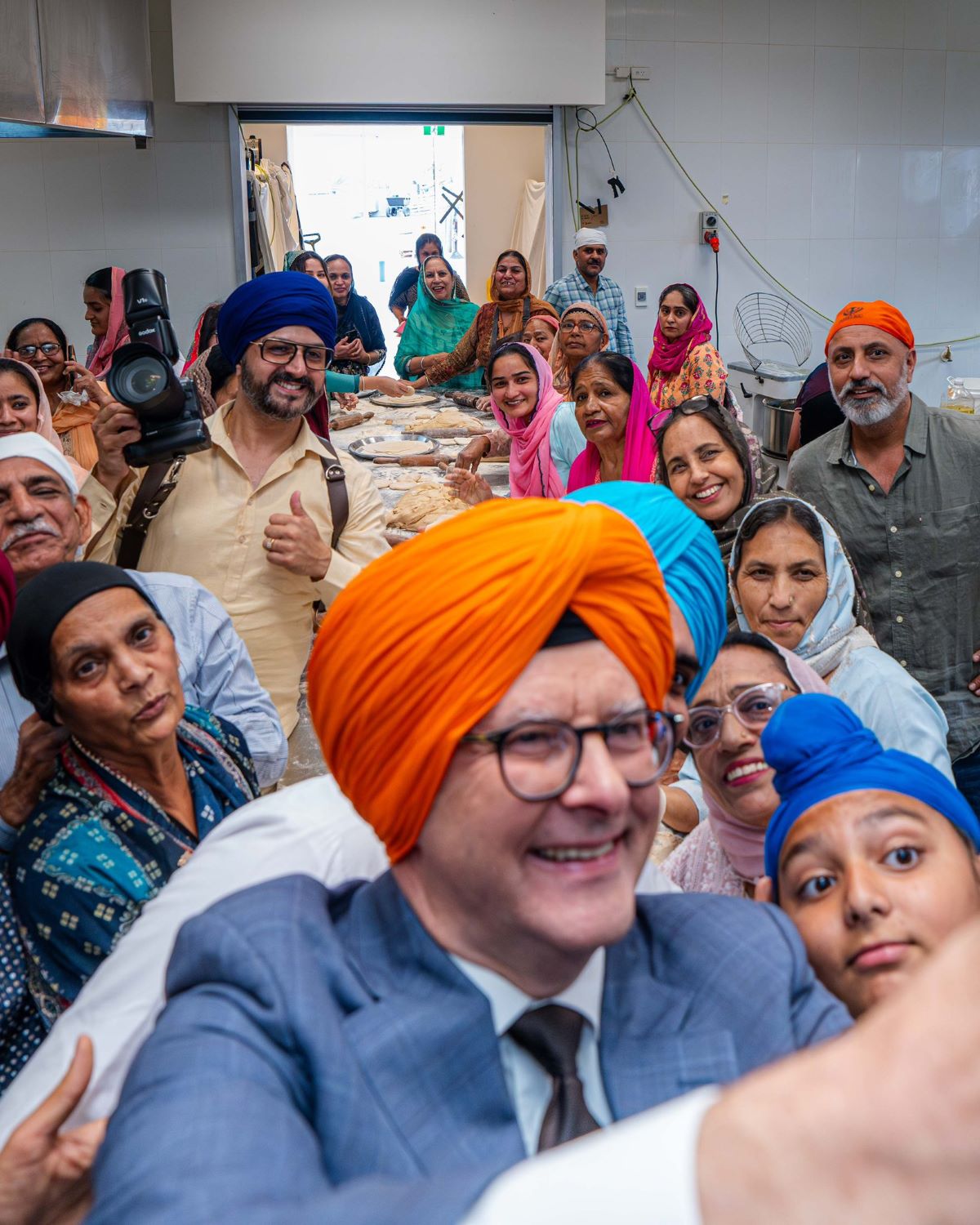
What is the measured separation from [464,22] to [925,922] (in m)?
6.67

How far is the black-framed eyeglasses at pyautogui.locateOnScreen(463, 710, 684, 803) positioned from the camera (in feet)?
2.83

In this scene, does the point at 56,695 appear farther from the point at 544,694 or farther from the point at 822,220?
the point at 822,220

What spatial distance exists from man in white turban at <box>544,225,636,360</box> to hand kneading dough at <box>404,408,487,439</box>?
1.23 meters

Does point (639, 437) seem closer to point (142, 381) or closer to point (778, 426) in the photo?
point (142, 381)

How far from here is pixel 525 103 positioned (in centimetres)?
683

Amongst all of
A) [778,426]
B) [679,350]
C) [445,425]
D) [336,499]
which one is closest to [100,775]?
[336,499]

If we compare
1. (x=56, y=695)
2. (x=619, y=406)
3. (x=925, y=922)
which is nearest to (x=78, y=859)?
(x=56, y=695)

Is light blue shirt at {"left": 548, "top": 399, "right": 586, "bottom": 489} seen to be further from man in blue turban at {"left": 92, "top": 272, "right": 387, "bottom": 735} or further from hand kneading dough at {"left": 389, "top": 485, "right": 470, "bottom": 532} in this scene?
man in blue turban at {"left": 92, "top": 272, "right": 387, "bottom": 735}

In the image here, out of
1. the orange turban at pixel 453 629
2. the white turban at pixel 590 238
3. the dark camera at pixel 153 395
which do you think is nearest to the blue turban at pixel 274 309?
the dark camera at pixel 153 395

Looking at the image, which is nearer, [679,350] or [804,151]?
[679,350]

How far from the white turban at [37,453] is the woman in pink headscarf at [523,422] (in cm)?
175

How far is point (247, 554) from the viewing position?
271 centimetres

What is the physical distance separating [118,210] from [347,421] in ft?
9.37

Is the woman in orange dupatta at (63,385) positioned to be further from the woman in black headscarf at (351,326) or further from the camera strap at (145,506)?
the woman in black headscarf at (351,326)
